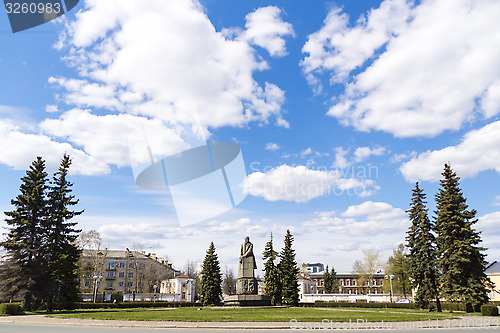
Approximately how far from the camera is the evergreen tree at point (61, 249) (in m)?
31.3

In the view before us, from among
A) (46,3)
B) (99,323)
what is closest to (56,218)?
(99,323)

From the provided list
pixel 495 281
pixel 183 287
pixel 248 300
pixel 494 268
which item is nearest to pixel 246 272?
pixel 248 300

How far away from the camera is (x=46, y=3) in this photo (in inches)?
469

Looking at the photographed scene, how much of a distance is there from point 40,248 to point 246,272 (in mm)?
19854

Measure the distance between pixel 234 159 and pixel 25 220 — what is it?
76.5 ft

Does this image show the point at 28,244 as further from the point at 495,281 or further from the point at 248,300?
the point at 495,281

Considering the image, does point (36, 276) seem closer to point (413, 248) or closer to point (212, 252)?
point (212, 252)

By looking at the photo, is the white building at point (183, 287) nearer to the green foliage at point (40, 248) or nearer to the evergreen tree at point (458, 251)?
the green foliage at point (40, 248)

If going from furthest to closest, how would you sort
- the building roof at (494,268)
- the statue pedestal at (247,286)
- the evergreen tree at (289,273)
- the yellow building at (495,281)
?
1. the building roof at (494,268)
2. the yellow building at (495,281)
3. the evergreen tree at (289,273)
4. the statue pedestal at (247,286)

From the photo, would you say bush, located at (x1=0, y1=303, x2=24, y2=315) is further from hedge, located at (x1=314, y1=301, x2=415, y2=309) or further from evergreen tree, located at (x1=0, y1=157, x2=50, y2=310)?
hedge, located at (x1=314, y1=301, x2=415, y2=309)

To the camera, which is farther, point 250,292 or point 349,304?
point 349,304

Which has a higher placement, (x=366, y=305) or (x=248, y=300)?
(x=248, y=300)

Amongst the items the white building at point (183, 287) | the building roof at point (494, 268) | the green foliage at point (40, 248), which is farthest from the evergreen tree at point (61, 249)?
the building roof at point (494, 268)

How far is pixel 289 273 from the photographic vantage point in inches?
2031
